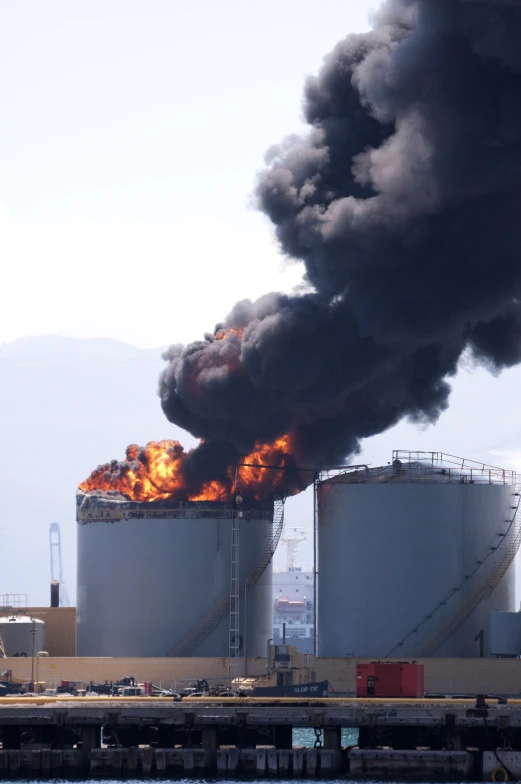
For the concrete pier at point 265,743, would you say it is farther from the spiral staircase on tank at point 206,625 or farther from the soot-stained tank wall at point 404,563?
the spiral staircase on tank at point 206,625

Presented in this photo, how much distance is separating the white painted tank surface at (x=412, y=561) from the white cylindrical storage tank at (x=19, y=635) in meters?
20.7

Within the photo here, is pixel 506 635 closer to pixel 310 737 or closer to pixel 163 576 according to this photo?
pixel 310 737

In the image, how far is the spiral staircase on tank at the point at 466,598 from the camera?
103m

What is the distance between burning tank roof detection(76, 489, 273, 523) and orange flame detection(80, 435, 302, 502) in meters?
1.05

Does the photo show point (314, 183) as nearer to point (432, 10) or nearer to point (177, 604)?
point (432, 10)

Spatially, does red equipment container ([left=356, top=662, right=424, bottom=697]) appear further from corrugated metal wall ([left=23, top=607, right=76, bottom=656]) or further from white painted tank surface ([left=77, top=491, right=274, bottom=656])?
corrugated metal wall ([left=23, top=607, right=76, bottom=656])

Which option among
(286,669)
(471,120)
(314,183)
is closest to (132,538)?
(286,669)

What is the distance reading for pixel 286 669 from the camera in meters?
98.7

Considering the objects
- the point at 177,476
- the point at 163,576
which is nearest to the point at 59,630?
the point at 163,576

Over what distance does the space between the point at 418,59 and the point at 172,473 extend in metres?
33.6

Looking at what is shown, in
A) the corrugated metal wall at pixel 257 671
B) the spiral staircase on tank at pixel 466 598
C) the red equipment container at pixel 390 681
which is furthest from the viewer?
the spiral staircase on tank at pixel 466 598

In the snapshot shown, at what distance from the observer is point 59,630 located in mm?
120312

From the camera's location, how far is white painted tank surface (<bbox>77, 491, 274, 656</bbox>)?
10919 cm

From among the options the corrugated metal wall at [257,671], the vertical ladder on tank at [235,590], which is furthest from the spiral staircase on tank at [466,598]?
the vertical ladder on tank at [235,590]
